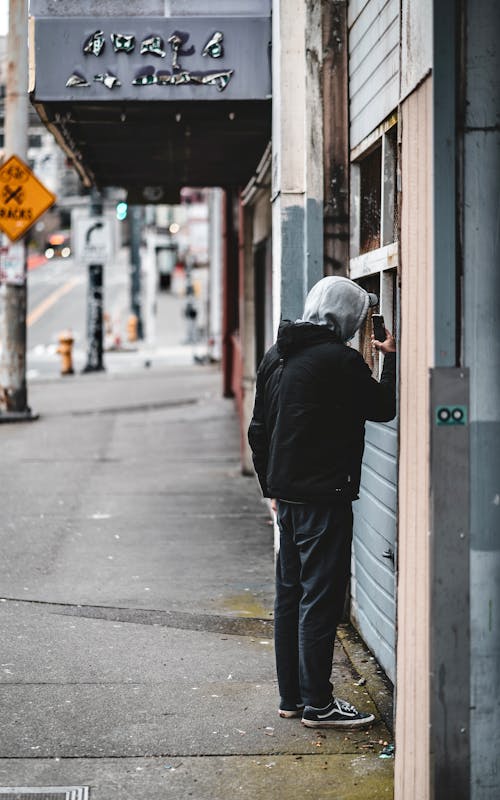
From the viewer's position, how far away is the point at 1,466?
1313cm

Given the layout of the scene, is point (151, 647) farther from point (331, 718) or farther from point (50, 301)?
point (50, 301)

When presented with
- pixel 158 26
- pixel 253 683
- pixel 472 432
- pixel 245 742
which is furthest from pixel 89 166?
pixel 472 432

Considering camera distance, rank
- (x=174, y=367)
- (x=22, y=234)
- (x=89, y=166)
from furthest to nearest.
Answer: (x=174, y=367) → (x=22, y=234) → (x=89, y=166)

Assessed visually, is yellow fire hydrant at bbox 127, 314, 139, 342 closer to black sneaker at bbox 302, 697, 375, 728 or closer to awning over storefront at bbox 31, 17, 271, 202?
awning over storefront at bbox 31, 17, 271, 202

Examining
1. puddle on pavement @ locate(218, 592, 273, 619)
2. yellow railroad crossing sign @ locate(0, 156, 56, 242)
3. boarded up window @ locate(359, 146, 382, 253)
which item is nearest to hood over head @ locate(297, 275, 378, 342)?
boarded up window @ locate(359, 146, 382, 253)

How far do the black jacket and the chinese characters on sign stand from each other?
3.45 metres

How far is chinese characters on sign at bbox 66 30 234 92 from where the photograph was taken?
7.80m

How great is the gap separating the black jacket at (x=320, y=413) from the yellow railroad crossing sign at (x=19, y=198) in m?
11.4

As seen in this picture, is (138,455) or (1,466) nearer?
(1,466)

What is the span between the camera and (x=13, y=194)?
16.1 meters

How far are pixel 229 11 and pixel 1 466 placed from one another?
6.66m

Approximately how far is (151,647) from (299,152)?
2.88 m

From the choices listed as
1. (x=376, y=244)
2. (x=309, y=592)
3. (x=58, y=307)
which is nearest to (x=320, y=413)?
(x=309, y=592)

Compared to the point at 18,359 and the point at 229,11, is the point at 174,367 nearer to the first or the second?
the point at 18,359
